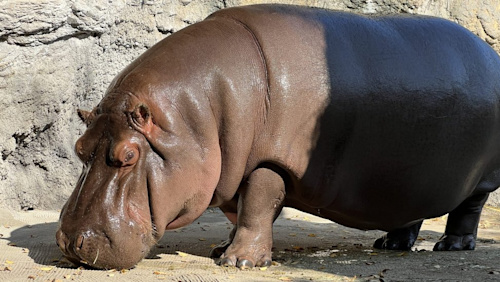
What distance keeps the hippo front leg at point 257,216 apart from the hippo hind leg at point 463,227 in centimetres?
181

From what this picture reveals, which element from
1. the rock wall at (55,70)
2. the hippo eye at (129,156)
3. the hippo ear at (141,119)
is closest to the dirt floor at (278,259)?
the rock wall at (55,70)

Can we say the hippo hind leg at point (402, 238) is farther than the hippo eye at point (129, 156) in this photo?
Yes

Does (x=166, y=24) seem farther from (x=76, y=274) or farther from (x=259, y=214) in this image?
(x=76, y=274)

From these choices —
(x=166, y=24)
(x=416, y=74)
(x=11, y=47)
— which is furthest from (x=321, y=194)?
(x=166, y=24)

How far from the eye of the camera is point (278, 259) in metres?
5.39

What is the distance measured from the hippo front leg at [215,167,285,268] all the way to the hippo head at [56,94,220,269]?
0.40 meters

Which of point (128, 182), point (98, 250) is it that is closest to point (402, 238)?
point (128, 182)

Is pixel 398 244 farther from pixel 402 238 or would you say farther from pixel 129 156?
pixel 129 156

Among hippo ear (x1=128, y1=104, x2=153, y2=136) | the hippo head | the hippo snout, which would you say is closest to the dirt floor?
the hippo snout

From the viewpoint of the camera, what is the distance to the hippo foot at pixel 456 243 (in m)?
6.17

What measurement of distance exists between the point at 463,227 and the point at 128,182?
294cm

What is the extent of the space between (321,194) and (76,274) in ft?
5.58

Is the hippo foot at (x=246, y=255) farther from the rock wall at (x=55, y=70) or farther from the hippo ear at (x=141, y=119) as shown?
the rock wall at (x=55, y=70)

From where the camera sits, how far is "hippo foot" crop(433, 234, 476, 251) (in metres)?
6.17
